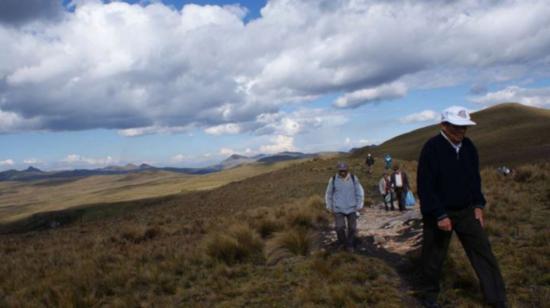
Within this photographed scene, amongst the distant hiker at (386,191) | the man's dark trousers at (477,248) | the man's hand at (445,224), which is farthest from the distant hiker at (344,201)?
the distant hiker at (386,191)

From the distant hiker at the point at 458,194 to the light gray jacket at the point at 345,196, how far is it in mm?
4196

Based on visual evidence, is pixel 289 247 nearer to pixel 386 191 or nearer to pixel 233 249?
pixel 233 249

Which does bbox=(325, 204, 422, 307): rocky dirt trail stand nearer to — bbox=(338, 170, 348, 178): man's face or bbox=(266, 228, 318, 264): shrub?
bbox=(266, 228, 318, 264): shrub

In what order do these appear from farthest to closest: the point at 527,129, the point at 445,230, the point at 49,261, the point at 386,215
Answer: the point at 527,129 < the point at 386,215 < the point at 49,261 < the point at 445,230

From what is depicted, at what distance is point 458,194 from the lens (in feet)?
18.4

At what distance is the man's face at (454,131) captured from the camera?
18.2 feet

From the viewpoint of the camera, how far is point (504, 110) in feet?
287

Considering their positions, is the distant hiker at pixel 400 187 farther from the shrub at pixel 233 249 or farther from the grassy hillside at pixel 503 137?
the grassy hillside at pixel 503 137

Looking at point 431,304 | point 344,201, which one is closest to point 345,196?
point 344,201

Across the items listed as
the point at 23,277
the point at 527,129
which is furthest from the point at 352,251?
the point at 527,129

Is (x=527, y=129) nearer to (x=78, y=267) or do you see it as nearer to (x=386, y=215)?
(x=386, y=215)

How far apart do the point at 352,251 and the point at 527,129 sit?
201ft

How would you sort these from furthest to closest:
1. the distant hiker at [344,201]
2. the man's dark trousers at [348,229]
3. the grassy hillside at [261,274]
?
the distant hiker at [344,201], the man's dark trousers at [348,229], the grassy hillside at [261,274]

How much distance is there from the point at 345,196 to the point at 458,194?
4.50 metres
